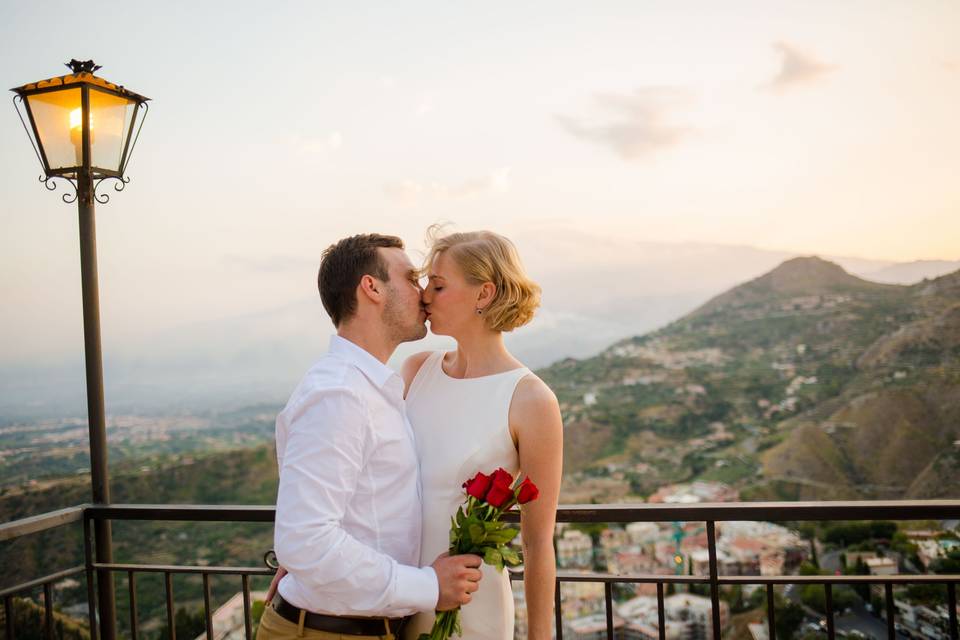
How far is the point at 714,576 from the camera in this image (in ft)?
7.20

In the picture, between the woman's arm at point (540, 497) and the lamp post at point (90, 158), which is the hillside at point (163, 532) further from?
the woman's arm at point (540, 497)

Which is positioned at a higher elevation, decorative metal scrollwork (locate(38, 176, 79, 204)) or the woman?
decorative metal scrollwork (locate(38, 176, 79, 204))

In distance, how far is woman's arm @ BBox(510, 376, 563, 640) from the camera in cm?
177

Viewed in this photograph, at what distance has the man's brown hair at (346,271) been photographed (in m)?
1.74

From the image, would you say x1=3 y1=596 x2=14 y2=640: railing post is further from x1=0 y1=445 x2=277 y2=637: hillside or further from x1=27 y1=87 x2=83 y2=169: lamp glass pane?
x1=27 y1=87 x2=83 y2=169: lamp glass pane

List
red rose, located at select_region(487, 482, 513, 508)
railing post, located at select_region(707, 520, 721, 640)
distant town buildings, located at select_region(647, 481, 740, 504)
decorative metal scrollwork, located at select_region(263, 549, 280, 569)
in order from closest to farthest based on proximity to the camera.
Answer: red rose, located at select_region(487, 482, 513, 508), railing post, located at select_region(707, 520, 721, 640), decorative metal scrollwork, located at select_region(263, 549, 280, 569), distant town buildings, located at select_region(647, 481, 740, 504)

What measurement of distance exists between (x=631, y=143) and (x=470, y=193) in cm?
716

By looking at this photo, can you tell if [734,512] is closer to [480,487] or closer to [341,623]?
[480,487]

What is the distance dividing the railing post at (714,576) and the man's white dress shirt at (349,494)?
3.54ft

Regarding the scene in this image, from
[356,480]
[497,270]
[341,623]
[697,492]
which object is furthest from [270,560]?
[697,492]

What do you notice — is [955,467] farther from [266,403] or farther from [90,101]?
[90,101]

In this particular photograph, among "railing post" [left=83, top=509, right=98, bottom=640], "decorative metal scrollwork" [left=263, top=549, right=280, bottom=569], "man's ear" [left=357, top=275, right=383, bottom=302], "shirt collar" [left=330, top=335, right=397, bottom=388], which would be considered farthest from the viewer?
"railing post" [left=83, top=509, right=98, bottom=640]

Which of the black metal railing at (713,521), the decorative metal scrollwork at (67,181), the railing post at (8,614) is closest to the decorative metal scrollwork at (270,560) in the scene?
the black metal railing at (713,521)

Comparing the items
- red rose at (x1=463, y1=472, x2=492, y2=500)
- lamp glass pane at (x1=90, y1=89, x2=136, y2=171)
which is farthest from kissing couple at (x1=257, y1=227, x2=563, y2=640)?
lamp glass pane at (x1=90, y1=89, x2=136, y2=171)
